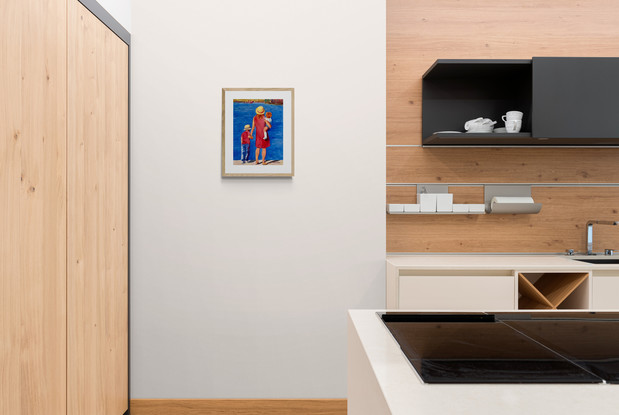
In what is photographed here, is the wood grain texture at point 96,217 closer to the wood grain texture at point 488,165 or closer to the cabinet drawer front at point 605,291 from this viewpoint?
the wood grain texture at point 488,165

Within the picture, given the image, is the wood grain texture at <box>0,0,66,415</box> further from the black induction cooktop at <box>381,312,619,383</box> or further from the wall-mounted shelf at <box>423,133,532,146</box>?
the wall-mounted shelf at <box>423,133,532,146</box>

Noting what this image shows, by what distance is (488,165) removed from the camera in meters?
3.09

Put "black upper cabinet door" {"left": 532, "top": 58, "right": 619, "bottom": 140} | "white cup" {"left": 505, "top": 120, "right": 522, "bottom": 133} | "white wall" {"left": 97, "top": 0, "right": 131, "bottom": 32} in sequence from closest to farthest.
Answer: "white wall" {"left": 97, "top": 0, "right": 131, "bottom": 32}
"black upper cabinet door" {"left": 532, "top": 58, "right": 619, "bottom": 140}
"white cup" {"left": 505, "top": 120, "right": 522, "bottom": 133}

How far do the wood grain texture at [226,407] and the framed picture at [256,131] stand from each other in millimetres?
1269

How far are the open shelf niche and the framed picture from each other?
145cm

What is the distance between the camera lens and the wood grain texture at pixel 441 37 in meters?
3.08

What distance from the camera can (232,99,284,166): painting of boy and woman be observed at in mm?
2686

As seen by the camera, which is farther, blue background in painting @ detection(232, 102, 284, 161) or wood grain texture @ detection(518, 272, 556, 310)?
blue background in painting @ detection(232, 102, 284, 161)

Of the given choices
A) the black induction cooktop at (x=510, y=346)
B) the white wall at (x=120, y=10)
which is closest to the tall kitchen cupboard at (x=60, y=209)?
the white wall at (x=120, y=10)

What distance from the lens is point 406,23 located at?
3088mm

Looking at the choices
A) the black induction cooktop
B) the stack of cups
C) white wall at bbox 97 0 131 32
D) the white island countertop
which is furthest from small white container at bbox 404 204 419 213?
the white island countertop

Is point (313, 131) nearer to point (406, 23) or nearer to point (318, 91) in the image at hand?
point (318, 91)

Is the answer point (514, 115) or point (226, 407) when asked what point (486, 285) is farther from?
point (226, 407)

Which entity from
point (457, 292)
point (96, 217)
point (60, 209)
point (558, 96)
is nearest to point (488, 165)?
point (558, 96)
